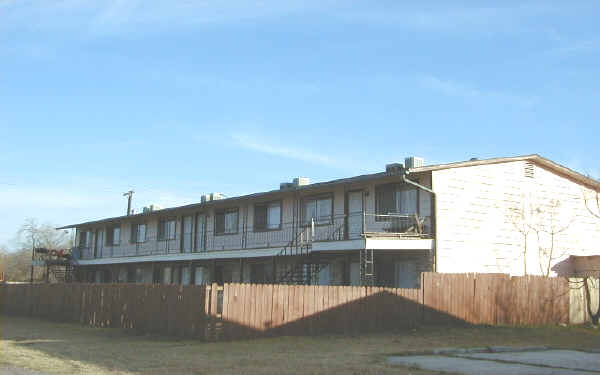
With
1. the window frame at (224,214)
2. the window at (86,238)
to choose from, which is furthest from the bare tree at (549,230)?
the window at (86,238)

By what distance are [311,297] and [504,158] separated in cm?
1102

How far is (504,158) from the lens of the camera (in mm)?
27594

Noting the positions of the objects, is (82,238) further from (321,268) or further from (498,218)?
(498,218)

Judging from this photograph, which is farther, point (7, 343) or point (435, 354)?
point (7, 343)

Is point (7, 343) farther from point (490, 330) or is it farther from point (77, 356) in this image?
point (490, 330)

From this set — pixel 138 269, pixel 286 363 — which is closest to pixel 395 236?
pixel 286 363

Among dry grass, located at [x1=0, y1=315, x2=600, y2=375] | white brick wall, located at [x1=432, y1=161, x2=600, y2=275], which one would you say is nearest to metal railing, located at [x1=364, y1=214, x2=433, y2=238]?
white brick wall, located at [x1=432, y1=161, x2=600, y2=275]

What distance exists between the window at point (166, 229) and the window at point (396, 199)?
16.1 m

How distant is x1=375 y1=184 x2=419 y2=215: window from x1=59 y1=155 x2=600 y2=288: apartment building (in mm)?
39

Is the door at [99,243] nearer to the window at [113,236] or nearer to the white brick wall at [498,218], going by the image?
the window at [113,236]

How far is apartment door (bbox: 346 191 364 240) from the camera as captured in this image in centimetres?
2739

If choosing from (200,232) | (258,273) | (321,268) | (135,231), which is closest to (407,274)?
(321,268)

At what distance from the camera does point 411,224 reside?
25734 mm

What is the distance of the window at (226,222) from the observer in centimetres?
3519
